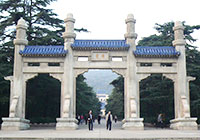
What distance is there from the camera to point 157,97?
75.5 feet

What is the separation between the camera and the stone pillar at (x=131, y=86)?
18.3 m

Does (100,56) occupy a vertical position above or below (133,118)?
above

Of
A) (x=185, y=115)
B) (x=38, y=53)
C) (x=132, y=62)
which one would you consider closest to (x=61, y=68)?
(x=38, y=53)

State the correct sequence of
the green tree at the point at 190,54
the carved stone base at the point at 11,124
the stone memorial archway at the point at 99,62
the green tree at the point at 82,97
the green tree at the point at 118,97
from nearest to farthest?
the carved stone base at the point at 11,124, the stone memorial archway at the point at 99,62, the green tree at the point at 190,54, the green tree at the point at 82,97, the green tree at the point at 118,97

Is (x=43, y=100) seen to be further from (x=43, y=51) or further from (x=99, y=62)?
(x=99, y=62)

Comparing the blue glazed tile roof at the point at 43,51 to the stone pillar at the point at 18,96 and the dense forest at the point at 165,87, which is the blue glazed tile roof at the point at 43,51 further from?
the dense forest at the point at 165,87

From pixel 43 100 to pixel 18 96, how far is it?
19.3 ft

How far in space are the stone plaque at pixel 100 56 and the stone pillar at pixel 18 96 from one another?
484 cm

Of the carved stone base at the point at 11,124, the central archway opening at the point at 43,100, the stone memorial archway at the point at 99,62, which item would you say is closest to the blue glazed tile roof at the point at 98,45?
the stone memorial archway at the point at 99,62

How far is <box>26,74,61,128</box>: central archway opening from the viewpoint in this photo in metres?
23.7

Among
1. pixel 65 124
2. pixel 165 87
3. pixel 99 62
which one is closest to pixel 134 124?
pixel 65 124

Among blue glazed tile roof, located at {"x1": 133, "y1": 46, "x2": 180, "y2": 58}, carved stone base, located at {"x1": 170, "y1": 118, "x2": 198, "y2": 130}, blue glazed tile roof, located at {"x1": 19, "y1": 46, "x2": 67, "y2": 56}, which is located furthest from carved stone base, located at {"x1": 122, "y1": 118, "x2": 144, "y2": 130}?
blue glazed tile roof, located at {"x1": 19, "y1": 46, "x2": 67, "y2": 56}

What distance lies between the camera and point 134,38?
65.0 feet

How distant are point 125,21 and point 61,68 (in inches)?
218
